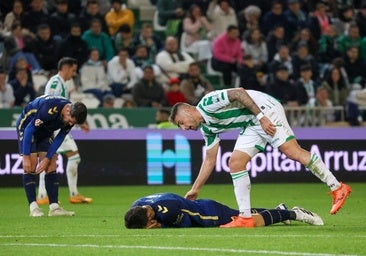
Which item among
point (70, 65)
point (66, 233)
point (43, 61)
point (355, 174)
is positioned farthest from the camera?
point (43, 61)

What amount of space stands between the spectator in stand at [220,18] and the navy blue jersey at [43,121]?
14029 millimetres

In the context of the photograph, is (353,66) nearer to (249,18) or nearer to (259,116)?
(249,18)

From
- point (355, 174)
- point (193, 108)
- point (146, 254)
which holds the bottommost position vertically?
point (355, 174)

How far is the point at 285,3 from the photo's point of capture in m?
30.5

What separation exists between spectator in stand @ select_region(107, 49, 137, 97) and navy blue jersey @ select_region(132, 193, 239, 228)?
13.4m

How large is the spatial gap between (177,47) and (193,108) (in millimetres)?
14202

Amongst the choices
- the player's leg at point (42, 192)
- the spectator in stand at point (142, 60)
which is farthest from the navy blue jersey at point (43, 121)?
the spectator in stand at point (142, 60)

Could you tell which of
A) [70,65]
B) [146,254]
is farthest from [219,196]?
[146,254]

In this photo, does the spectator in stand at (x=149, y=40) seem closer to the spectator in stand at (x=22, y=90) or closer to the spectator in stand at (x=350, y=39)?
the spectator in stand at (x=22, y=90)

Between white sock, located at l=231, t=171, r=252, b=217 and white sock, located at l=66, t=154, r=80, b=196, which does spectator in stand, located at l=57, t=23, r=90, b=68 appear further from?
white sock, located at l=231, t=171, r=252, b=217

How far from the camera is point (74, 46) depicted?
26.9 m

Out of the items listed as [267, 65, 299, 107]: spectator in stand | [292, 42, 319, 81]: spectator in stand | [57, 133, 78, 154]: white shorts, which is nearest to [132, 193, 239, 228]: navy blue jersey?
[57, 133, 78, 154]: white shorts

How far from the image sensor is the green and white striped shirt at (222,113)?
1340 cm

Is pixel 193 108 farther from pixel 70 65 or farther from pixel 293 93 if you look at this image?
pixel 293 93
